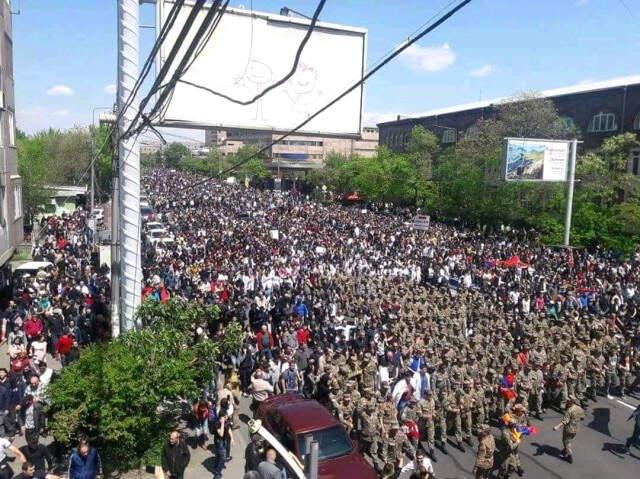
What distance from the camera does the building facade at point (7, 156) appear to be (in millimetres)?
18062

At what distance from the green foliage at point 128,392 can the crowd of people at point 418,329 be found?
3.42ft

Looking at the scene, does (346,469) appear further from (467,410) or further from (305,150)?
(305,150)

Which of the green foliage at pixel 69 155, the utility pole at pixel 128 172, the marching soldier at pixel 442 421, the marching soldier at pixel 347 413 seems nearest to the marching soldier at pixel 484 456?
the marching soldier at pixel 442 421

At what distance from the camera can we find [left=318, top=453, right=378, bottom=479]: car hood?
7777mm

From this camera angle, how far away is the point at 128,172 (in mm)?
9203

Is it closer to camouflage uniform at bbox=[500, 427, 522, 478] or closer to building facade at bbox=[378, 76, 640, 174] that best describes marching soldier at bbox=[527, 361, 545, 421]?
camouflage uniform at bbox=[500, 427, 522, 478]

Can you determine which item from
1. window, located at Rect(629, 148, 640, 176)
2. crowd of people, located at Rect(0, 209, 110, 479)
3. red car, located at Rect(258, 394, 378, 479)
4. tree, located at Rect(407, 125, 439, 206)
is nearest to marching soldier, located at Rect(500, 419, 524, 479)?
red car, located at Rect(258, 394, 378, 479)

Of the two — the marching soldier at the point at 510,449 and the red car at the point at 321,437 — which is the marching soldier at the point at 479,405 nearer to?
the marching soldier at the point at 510,449

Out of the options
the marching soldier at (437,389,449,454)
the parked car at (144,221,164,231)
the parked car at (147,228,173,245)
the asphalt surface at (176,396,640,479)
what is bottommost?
the asphalt surface at (176,396,640,479)

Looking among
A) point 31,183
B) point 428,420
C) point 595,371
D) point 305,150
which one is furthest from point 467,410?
point 305,150

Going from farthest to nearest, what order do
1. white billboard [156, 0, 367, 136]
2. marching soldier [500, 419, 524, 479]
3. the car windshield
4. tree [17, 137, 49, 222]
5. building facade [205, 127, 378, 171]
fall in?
1. building facade [205, 127, 378, 171]
2. tree [17, 137, 49, 222]
3. white billboard [156, 0, 367, 136]
4. marching soldier [500, 419, 524, 479]
5. the car windshield

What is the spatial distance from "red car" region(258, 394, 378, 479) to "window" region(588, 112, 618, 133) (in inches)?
1552

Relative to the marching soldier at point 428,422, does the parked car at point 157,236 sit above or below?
above

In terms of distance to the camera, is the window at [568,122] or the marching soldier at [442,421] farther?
the window at [568,122]
